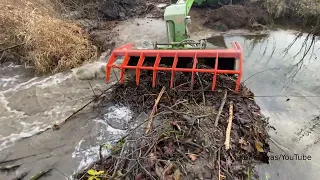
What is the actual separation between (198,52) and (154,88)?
3.81ft

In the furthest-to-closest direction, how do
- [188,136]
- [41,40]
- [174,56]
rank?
[41,40], [174,56], [188,136]

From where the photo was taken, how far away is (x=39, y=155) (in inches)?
185

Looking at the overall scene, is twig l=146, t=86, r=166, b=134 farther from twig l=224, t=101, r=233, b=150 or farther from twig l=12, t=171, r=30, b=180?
twig l=12, t=171, r=30, b=180

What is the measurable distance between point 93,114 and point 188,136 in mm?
2283

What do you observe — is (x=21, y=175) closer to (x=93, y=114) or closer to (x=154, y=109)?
(x=93, y=114)

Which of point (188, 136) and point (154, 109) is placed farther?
point (154, 109)

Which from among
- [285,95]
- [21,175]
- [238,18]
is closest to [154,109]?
[21,175]

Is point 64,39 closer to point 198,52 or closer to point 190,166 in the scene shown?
point 198,52

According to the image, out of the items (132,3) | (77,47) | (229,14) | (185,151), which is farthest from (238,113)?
(132,3)

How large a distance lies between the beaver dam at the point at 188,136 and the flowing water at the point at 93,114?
398mm

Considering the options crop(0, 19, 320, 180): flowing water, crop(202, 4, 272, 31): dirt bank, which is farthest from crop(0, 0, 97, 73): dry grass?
crop(202, 4, 272, 31): dirt bank

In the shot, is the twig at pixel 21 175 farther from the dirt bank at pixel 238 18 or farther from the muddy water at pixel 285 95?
the dirt bank at pixel 238 18

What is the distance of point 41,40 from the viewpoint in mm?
7539

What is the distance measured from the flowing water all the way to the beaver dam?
40cm
